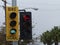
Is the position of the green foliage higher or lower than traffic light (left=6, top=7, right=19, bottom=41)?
lower

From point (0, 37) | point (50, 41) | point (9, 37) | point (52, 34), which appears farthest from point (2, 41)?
point (50, 41)

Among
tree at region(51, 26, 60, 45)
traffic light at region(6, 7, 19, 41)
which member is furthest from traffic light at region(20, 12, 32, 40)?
tree at region(51, 26, 60, 45)

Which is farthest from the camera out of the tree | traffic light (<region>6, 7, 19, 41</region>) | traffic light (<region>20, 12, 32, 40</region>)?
the tree

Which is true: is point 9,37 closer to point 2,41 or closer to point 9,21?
point 9,21

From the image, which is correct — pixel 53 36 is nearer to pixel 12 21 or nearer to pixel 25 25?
pixel 25 25

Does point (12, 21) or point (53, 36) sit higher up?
point (12, 21)

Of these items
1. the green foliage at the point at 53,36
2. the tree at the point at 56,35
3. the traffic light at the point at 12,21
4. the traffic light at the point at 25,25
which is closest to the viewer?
the traffic light at the point at 12,21

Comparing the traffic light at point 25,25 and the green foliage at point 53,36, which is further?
the green foliage at point 53,36

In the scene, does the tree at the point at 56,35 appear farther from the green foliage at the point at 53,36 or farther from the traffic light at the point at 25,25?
the traffic light at the point at 25,25

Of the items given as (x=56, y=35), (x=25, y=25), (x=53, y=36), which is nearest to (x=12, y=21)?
(x=25, y=25)

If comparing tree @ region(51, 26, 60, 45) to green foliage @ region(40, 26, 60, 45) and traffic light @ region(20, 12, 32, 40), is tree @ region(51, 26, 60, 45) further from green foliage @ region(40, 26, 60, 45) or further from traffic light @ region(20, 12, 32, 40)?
traffic light @ region(20, 12, 32, 40)

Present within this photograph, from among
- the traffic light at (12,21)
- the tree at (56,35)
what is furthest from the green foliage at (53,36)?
the traffic light at (12,21)

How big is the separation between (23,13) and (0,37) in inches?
1089

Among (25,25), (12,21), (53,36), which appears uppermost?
(12,21)
